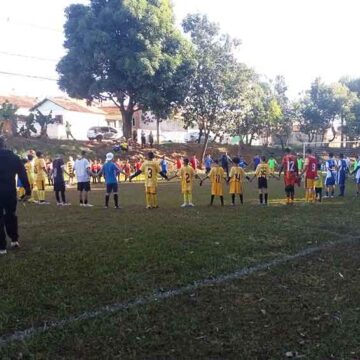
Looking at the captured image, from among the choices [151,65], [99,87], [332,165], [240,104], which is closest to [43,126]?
[99,87]

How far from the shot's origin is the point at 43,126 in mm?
38406

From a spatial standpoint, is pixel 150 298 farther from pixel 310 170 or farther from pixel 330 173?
pixel 330 173

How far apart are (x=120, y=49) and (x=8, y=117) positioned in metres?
9.63

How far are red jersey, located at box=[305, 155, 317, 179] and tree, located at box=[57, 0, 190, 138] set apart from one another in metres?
20.8

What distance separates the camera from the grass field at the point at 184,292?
4.72 meters

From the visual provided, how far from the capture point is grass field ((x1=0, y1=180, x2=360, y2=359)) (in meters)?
4.72

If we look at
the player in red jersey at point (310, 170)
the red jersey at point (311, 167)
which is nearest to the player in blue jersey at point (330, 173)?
the player in red jersey at point (310, 170)

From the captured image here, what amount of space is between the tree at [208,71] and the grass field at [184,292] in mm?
31375

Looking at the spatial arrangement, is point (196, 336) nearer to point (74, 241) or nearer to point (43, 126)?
point (74, 241)

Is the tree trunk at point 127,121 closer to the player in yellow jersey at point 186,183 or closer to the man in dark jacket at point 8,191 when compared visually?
the player in yellow jersey at point 186,183

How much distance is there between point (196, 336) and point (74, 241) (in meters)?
5.22

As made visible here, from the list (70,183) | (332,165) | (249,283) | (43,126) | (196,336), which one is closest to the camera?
(196,336)

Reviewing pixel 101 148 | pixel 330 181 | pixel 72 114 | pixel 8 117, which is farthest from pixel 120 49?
pixel 330 181

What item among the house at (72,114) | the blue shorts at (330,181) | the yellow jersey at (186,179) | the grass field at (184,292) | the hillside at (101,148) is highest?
the house at (72,114)
